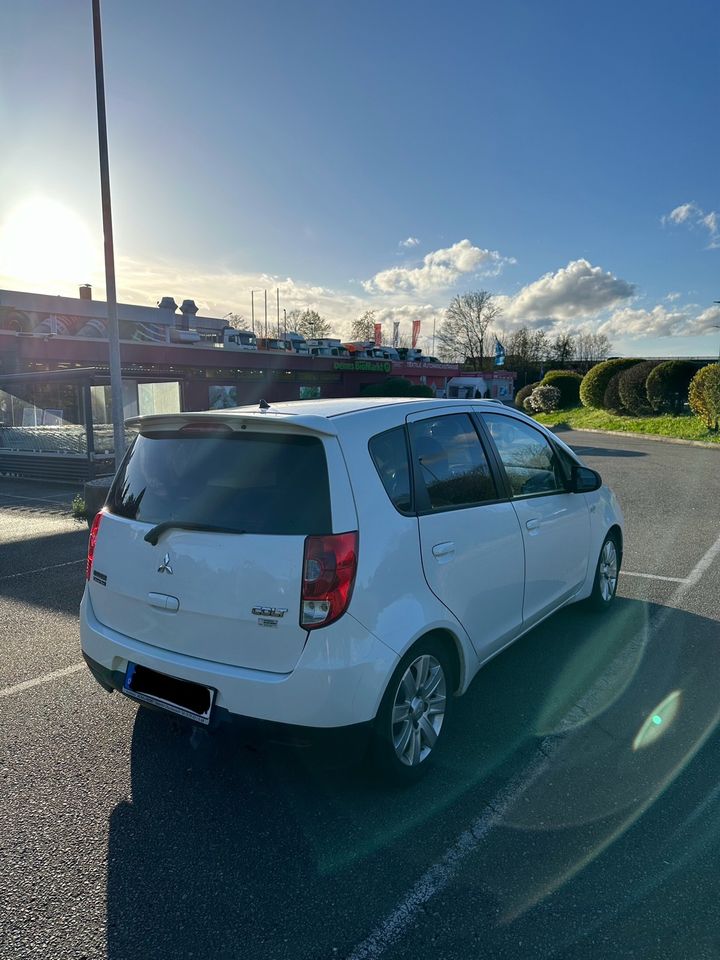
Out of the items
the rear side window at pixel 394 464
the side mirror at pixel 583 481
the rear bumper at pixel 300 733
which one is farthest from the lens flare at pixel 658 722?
the rear side window at pixel 394 464

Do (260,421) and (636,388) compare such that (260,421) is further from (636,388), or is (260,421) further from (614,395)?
(614,395)

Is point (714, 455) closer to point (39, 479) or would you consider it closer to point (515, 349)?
point (39, 479)

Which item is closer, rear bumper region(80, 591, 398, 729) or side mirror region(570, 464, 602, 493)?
rear bumper region(80, 591, 398, 729)

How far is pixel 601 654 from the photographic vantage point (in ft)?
13.8

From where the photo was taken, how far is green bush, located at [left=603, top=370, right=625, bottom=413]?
24562 millimetres

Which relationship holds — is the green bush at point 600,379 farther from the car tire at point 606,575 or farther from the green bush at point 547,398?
the car tire at point 606,575

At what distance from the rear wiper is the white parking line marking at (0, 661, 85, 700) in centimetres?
182

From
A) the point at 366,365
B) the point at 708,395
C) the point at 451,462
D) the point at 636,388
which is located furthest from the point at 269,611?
the point at 366,365

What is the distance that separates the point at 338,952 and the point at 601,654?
110 inches

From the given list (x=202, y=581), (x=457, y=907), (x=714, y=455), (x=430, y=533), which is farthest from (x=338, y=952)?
(x=714, y=455)

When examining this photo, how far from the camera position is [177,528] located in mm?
2658

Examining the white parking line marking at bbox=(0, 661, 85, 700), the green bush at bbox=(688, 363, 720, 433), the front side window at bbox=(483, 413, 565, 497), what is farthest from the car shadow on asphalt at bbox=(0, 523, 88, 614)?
the green bush at bbox=(688, 363, 720, 433)

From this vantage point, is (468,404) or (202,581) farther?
(468,404)

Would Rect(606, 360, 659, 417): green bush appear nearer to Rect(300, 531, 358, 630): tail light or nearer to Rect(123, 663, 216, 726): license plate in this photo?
Rect(300, 531, 358, 630): tail light
